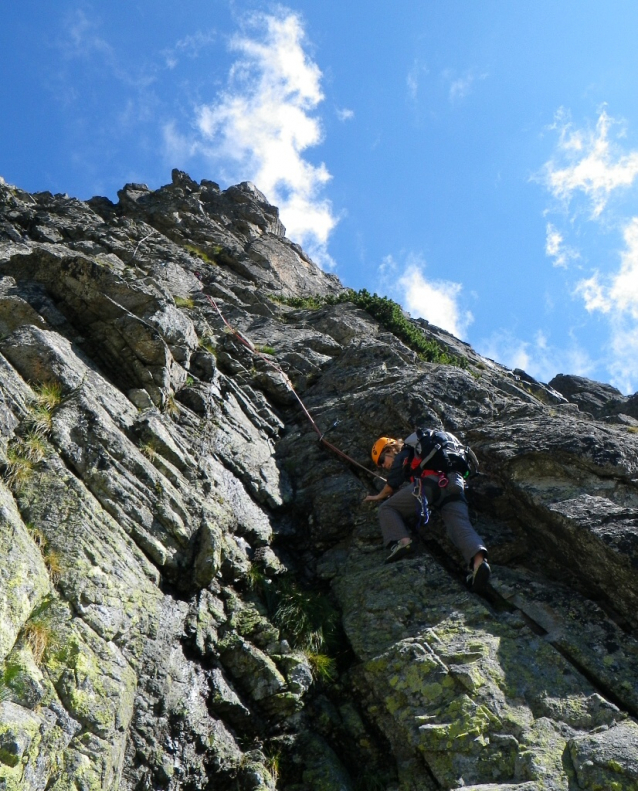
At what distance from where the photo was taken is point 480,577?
871cm

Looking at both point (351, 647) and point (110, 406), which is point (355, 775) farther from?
point (110, 406)

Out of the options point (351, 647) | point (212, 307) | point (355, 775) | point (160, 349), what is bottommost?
point (355, 775)

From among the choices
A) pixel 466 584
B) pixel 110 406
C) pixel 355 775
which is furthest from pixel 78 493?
pixel 466 584

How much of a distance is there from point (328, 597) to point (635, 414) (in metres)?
21.7

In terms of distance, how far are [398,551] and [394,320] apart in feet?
46.7

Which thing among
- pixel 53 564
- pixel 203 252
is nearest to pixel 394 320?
pixel 203 252

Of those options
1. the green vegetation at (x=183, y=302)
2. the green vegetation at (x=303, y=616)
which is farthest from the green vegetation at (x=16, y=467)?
the green vegetation at (x=183, y=302)

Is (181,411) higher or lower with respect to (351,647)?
higher

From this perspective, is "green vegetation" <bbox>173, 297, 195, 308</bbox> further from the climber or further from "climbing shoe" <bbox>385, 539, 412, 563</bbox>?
"climbing shoe" <bbox>385, 539, 412, 563</bbox>

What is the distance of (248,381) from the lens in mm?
15156

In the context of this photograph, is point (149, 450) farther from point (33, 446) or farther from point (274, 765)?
point (274, 765)

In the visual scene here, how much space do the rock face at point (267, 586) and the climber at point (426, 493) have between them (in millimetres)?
493

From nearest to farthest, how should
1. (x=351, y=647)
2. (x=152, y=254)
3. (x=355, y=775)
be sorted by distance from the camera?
(x=355, y=775) → (x=351, y=647) → (x=152, y=254)

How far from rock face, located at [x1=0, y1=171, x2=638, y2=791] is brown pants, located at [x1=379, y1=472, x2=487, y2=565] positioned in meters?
0.48
